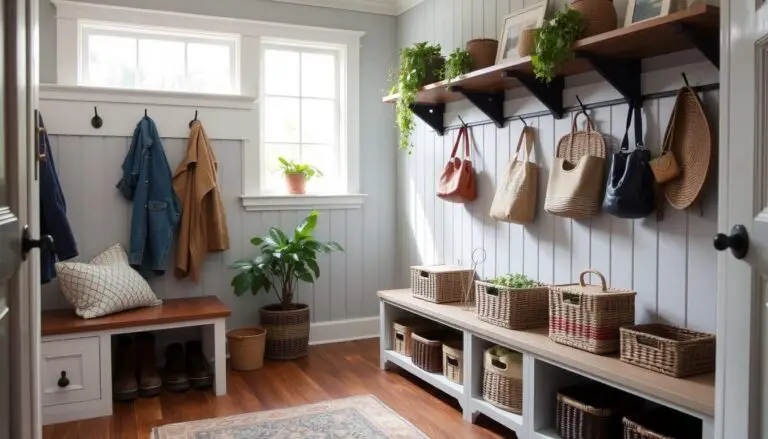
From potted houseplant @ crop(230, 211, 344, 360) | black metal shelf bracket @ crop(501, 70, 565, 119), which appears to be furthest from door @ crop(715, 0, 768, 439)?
potted houseplant @ crop(230, 211, 344, 360)

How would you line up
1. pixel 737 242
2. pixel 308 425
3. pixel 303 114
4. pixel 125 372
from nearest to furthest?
pixel 737 242 → pixel 308 425 → pixel 125 372 → pixel 303 114

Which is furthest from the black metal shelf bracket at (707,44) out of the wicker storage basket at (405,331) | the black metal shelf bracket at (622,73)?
the wicker storage basket at (405,331)

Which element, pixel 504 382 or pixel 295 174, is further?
pixel 295 174

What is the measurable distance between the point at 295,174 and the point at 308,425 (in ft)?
5.90

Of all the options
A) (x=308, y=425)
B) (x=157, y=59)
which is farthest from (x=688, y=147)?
(x=157, y=59)

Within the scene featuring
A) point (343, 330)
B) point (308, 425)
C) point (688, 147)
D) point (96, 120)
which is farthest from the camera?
point (343, 330)

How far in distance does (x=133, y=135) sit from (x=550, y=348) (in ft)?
8.66

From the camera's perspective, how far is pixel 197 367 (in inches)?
138

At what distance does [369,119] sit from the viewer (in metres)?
4.46

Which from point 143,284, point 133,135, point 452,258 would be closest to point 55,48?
point 133,135

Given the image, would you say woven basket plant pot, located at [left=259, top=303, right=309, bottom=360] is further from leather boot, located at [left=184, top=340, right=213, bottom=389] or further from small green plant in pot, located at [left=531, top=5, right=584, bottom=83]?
small green plant in pot, located at [left=531, top=5, right=584, bottom=83]

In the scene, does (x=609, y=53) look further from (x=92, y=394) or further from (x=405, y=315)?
(x=92, y=394)

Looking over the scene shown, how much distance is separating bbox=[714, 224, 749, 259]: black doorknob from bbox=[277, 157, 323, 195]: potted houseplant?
3177 mm

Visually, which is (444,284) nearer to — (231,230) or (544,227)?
(544,227)
